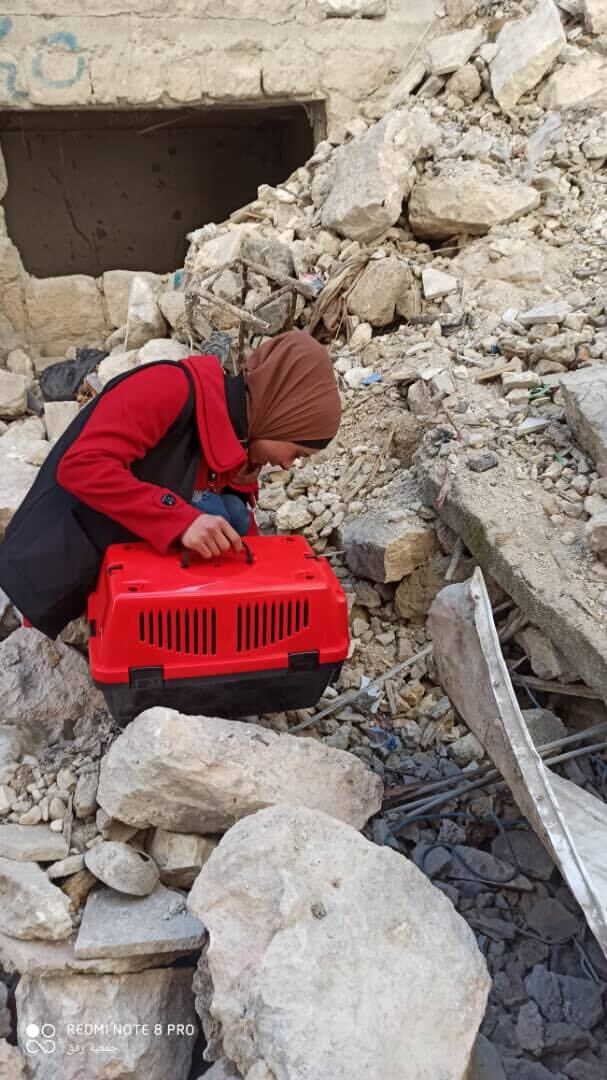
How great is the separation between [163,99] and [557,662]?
510 centimetres

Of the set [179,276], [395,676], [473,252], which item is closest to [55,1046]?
[395,676]

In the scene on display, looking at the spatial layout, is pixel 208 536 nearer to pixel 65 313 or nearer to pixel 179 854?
pixel 179 854

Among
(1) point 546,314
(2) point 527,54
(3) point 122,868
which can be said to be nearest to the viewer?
(3) point 122,868

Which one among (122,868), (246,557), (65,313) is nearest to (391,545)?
(246,557)

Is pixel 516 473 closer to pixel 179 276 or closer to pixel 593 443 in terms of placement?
pixel 593 443

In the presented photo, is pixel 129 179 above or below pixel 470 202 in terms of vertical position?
below

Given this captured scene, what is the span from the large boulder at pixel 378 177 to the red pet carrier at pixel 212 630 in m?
2.82

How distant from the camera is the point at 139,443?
2305 mm

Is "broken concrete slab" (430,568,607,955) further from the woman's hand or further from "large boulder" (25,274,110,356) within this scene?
"large boulder" (25,274,110,356)

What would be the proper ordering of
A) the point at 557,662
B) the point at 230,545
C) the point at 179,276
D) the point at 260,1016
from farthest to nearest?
the point at 179,276, the point at 557,662, the point at 230,545, the point at 260,1016

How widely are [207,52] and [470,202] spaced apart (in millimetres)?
2571

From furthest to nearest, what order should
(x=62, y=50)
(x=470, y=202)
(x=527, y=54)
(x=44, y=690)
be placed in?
(x=62, y=50), (x=527, y=54), (x=470, y=202), (x=44, y=690)

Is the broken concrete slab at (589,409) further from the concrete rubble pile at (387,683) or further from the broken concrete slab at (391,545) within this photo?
the broken concrete slab at (391,545)

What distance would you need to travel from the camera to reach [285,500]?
3.85 metres
